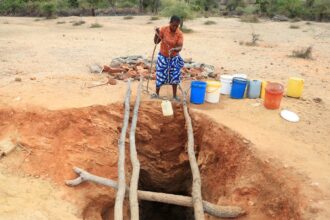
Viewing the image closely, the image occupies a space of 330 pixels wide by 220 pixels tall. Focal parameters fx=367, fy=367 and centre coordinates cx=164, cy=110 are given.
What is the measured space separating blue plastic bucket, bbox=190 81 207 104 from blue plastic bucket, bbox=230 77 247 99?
0.67m

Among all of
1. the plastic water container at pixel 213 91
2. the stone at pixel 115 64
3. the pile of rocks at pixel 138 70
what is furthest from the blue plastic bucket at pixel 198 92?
the stone at pixel 115 64

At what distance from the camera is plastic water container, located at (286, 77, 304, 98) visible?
7.32 m

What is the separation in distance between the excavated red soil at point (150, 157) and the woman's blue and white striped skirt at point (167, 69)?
0.61 metres

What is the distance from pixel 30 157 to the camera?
5.59 metres

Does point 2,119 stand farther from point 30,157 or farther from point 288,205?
point 288,205

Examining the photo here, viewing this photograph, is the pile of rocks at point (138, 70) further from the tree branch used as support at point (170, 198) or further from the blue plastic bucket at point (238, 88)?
the tree branch used as support at point (170, 198)

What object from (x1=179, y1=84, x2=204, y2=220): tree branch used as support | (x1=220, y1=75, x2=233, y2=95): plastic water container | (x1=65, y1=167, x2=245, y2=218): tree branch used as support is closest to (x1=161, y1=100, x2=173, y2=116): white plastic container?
(x1=179, y1=84, x2=204, y2=220): tree branch used as support

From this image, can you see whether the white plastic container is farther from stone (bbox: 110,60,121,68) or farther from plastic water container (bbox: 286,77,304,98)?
stone (bbox: 110,60,121,68)

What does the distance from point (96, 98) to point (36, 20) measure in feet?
56.5

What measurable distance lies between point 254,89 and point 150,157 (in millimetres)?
2447

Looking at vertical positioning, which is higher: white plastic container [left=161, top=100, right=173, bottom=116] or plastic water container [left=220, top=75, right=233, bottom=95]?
plastic water container [left=220, top=75, right=233, bottom=95]

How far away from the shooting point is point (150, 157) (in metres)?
7.24

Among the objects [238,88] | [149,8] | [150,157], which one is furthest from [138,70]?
[149,8]

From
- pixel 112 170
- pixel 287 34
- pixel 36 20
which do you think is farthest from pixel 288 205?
pixel 36 20
